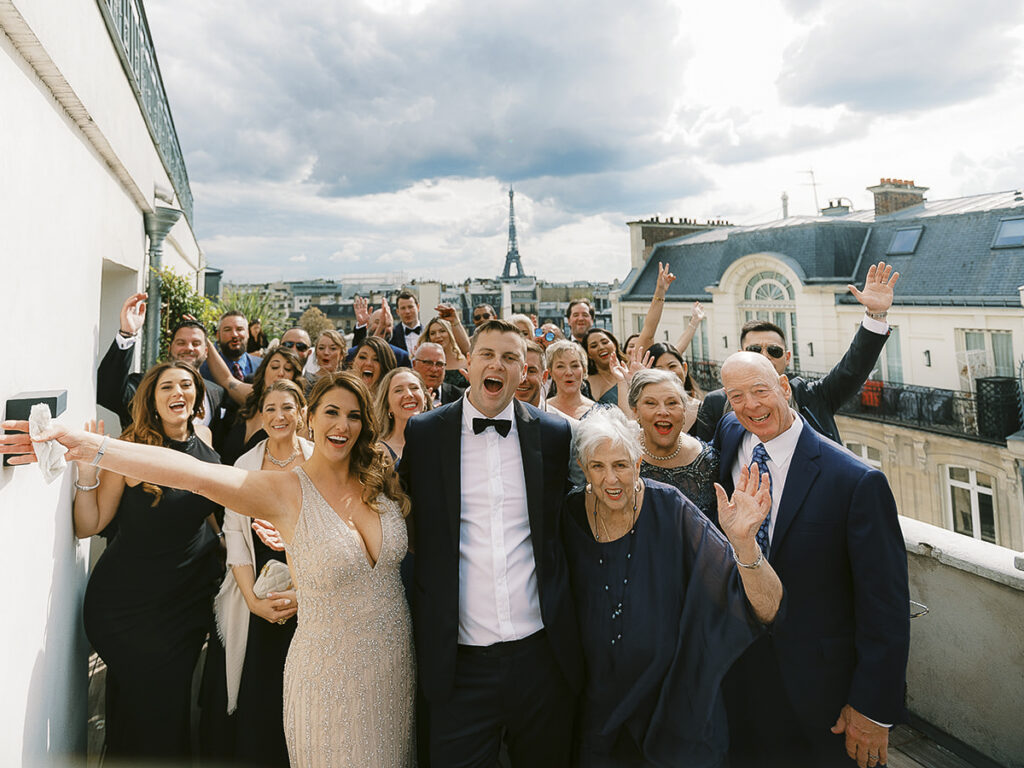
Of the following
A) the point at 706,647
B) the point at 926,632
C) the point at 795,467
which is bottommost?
the point at 926,632

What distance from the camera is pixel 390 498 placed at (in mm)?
2629

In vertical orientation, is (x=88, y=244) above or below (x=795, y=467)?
above

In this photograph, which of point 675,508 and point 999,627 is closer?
point 675,508

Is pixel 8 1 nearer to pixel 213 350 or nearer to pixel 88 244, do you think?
pixel 88 244

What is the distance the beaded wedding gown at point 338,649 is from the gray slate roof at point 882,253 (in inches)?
743

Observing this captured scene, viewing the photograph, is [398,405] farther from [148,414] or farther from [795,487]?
[795,487]

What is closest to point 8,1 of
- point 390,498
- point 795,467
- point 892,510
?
point 390,498

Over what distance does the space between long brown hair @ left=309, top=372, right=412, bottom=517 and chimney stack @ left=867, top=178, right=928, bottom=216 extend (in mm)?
25408

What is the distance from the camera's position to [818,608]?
2479 millimetres

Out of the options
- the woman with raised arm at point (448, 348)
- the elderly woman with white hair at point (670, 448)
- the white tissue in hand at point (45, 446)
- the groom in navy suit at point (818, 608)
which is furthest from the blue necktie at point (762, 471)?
the woman with raised arm at point (448, 348)

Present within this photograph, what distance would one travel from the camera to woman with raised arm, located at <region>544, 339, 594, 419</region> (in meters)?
4.27

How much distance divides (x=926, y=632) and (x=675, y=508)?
2.02 meters

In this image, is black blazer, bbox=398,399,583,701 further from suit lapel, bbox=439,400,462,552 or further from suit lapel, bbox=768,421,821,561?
suit lapel, bbox=768,421,821,561

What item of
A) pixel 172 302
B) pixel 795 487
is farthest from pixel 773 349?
pixel 172 302
